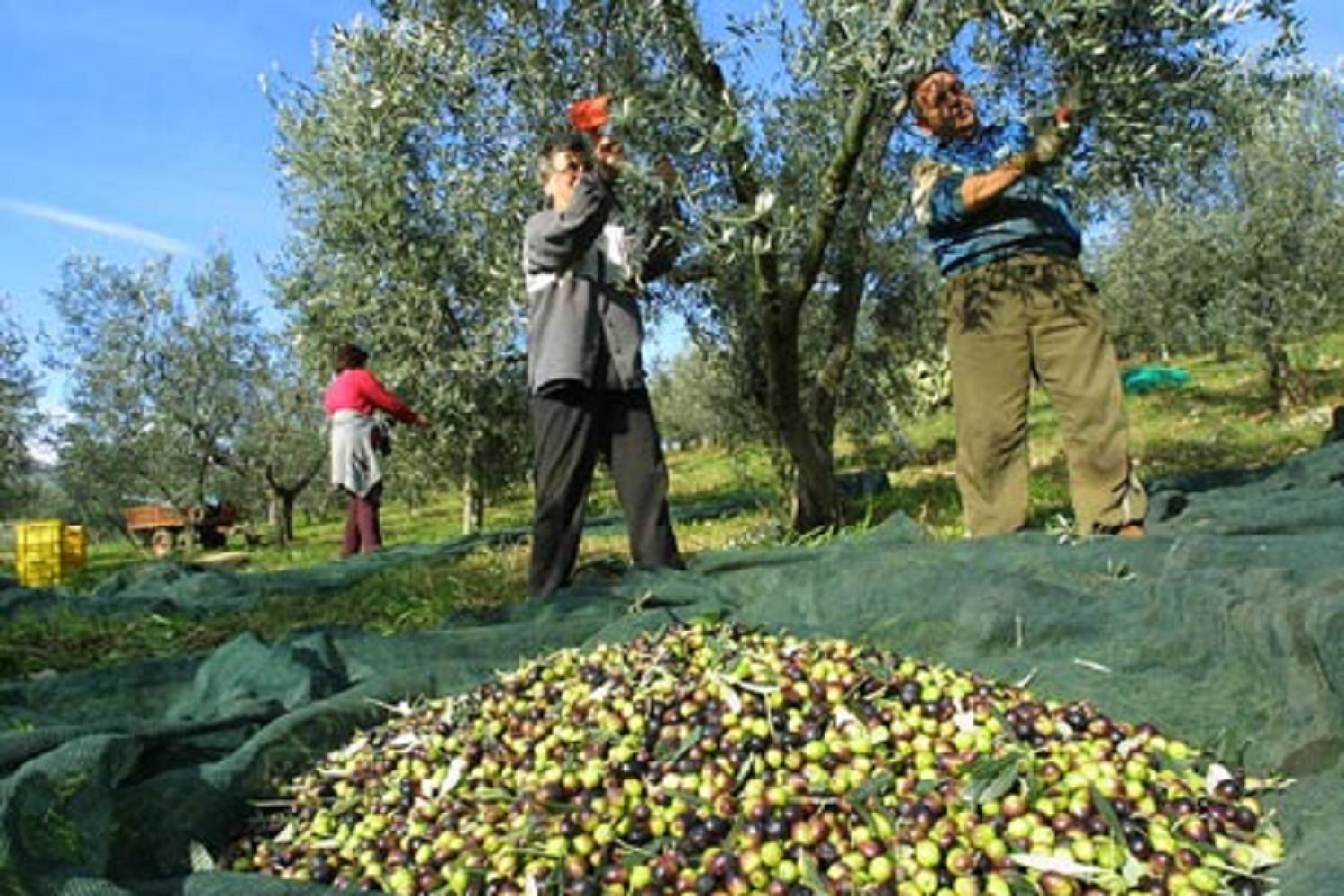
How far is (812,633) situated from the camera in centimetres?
326

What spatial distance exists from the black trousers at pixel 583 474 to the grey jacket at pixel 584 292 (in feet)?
0.40

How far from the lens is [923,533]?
5387mm

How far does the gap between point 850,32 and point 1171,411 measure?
62.3ft

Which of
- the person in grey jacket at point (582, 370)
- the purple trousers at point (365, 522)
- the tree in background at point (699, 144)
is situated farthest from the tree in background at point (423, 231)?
the person in grey jacket at point (582, 370)

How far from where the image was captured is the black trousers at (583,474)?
4.94 metres

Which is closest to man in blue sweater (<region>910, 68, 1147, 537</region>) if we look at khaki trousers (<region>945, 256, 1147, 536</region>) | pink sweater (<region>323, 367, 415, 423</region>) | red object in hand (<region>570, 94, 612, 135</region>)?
khaki trousers (<region>945, 256, 1147, 536</region>)

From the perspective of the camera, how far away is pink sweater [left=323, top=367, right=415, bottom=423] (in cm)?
932

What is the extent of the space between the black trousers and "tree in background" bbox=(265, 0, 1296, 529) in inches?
38.5

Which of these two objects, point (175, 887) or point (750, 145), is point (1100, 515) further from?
point (175, 887)

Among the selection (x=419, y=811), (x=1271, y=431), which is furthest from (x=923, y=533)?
(x=1271, y=431)

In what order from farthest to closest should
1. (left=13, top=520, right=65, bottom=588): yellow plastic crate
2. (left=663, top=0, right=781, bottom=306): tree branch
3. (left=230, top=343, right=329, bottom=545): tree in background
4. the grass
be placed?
(left=230, top=343, right=329, bottom=545): tree in background
(left=13, top=520, right=65, bottom=588): yellow plastic crate
(left=663, top=0, right=781, bottom=306): tree branch
the grass

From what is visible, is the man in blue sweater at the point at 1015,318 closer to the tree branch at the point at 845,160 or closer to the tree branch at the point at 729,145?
the tree branch at the point at 845,160

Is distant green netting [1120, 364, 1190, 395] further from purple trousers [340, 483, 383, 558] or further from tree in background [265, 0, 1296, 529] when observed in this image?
purple trousers [340, 483, 383, 558]

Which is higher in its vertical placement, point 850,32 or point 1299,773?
point 850,32
